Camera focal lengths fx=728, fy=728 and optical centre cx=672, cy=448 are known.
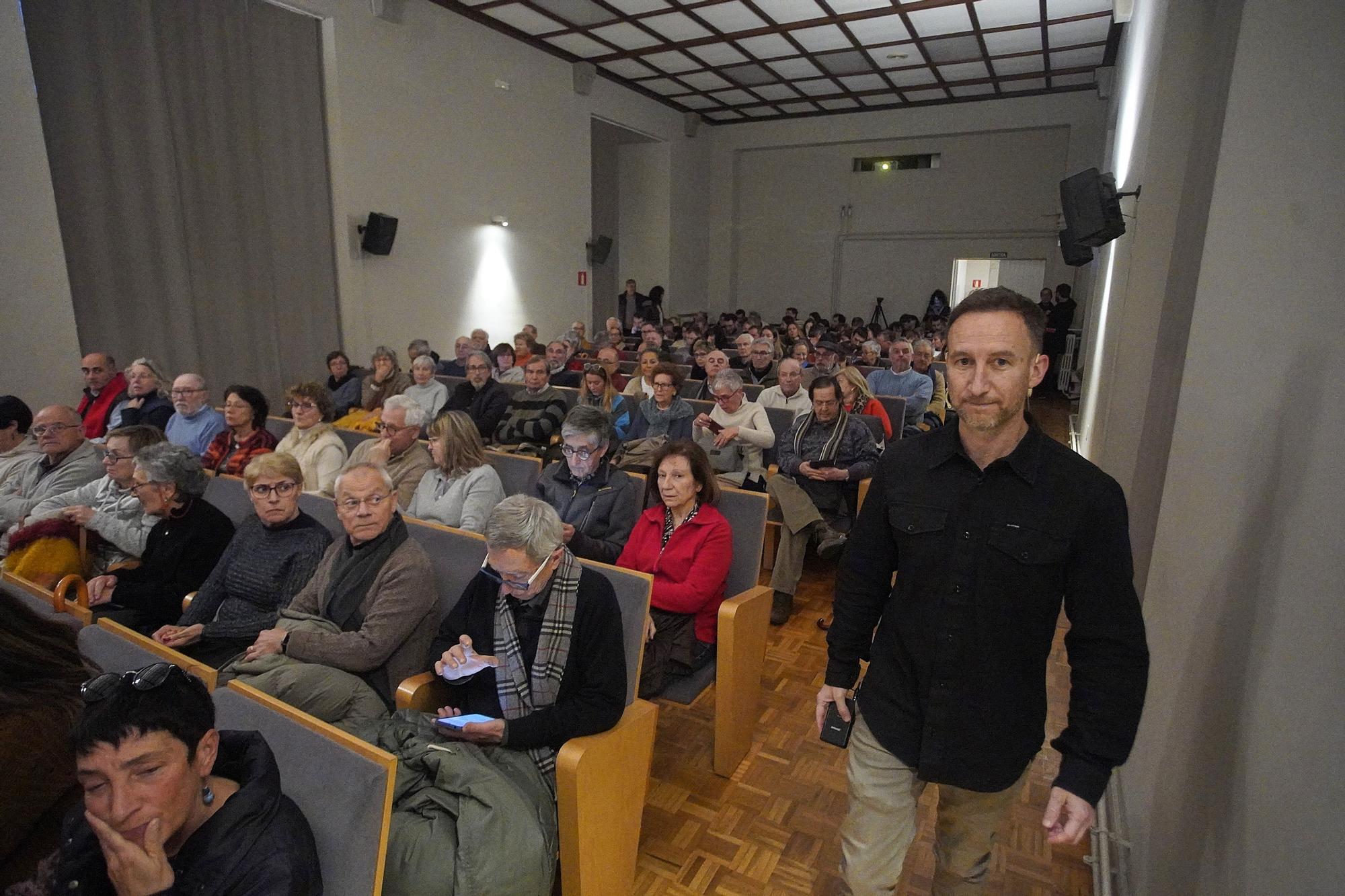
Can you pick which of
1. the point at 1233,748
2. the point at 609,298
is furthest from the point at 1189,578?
the point at 609,298

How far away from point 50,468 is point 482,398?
258cm

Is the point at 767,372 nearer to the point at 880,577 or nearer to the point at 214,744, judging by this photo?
the point at 880,577

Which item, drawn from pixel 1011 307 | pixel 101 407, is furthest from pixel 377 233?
pixel 1011 307

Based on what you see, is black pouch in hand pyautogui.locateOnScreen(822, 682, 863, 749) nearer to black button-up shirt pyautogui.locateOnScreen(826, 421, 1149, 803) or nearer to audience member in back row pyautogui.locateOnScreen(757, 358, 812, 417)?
black button-up shirt pyautogui.locateOnScreen(826, 421, 1149, 803)

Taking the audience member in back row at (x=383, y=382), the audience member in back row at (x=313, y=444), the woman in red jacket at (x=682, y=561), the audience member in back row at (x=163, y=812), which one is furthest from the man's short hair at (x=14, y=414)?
the audience member in back row at (x=163, y=812)

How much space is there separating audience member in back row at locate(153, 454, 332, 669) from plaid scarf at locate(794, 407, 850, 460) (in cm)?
237

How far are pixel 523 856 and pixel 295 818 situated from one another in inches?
22.5

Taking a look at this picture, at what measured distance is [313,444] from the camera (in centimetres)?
381

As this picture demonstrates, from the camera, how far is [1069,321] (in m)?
11.0

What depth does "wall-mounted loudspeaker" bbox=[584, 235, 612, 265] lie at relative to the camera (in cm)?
1134

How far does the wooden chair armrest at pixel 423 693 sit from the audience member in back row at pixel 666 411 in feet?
8.19

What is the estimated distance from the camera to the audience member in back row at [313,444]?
12.3 feet

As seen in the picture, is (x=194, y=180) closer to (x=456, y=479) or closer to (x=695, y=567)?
(x=456, y=479)

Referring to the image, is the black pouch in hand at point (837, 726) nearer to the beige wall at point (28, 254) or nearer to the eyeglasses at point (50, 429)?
the eyeglasses at point (50, 429)
